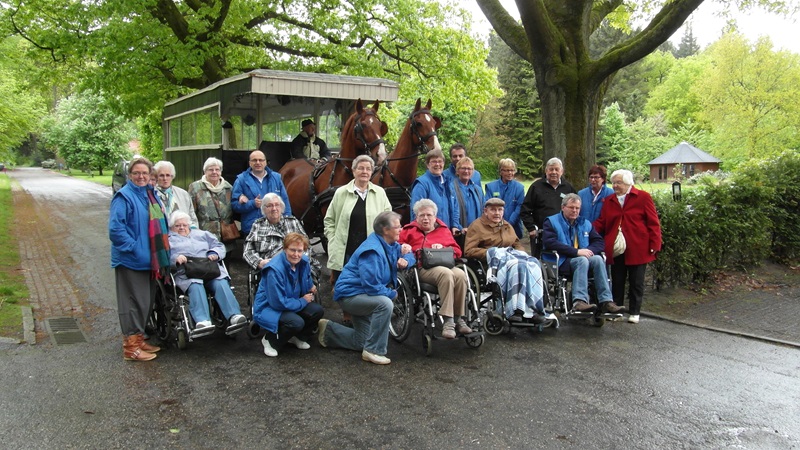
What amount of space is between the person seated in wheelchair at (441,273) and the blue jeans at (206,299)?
1.78m

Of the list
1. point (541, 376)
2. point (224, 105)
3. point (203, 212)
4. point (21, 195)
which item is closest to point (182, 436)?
point (541, 376)

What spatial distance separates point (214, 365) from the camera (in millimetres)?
5555

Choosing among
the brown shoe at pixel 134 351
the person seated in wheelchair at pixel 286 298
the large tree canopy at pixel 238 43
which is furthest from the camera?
the large tree canopy at pixel 238 43

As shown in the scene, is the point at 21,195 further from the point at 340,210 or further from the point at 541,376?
the point at 541,376

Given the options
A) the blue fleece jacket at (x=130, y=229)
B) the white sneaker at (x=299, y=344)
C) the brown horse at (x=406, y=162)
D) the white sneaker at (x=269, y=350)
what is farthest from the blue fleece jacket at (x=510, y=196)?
the blue fleece jacket at (x=130, y=229)

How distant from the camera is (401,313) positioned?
6270 mm

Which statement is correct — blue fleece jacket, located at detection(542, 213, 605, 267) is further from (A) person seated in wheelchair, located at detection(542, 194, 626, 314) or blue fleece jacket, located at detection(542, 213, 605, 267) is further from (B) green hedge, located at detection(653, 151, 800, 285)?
(B) green hedge, located at detection(653, 151, 800, 285)

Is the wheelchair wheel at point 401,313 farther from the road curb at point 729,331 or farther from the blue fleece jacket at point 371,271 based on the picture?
the road curb at point 729,331

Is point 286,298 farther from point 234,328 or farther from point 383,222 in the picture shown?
point 383,222

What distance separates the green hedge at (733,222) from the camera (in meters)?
8.47

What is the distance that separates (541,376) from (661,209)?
4.17 m

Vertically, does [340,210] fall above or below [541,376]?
above

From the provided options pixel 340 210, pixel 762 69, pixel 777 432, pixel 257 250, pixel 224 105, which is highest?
pixel 762 69

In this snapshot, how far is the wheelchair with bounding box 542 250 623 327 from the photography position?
6645mm
